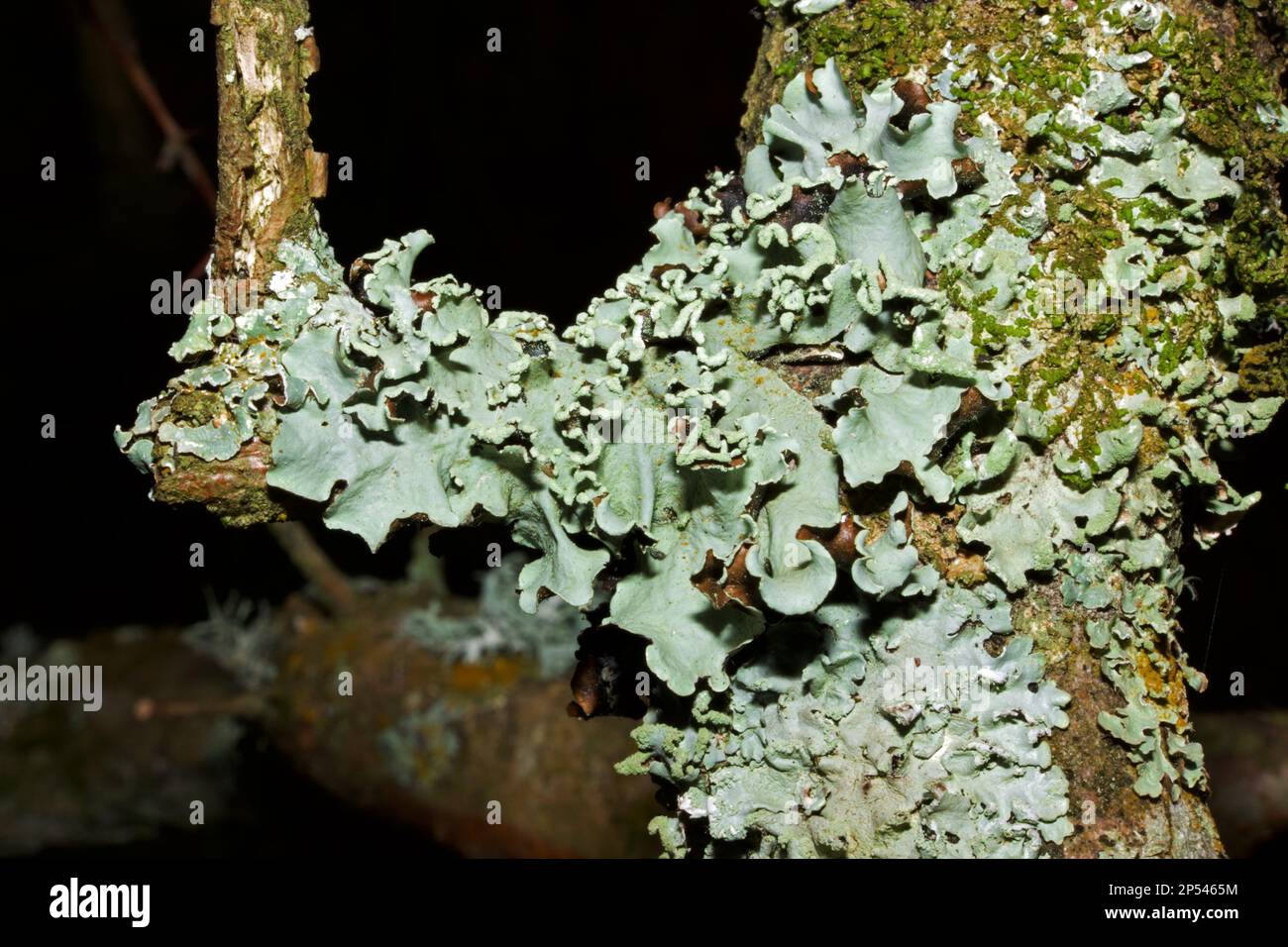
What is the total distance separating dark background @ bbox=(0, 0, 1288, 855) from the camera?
345 centimetres

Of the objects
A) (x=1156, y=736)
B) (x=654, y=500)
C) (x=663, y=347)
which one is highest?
(x=663, y=347)

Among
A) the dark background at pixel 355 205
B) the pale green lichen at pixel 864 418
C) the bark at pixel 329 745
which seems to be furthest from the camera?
the dark background at pixel 355 205

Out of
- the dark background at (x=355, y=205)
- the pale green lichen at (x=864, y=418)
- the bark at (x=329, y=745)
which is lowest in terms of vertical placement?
the bark at (x=329, y=745)

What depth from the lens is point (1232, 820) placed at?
8.66 feet

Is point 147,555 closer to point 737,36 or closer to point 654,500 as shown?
point 737,36

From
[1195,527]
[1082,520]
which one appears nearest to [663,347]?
[1082,520]

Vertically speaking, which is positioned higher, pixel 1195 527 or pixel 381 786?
pixel 1195 527

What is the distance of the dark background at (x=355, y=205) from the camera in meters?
3.45

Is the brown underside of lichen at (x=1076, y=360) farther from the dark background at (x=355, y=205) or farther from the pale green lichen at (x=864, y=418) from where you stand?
the dark background at (x=355, y=205)

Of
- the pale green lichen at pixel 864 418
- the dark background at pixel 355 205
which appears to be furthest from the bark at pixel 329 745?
the pale green lichen at pixel 864 418

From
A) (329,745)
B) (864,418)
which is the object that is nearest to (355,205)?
(329,745)

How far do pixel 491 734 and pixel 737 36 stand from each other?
92.5 inches

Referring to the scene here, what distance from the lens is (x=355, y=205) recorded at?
3.46 m

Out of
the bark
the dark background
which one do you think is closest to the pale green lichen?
the dark background
